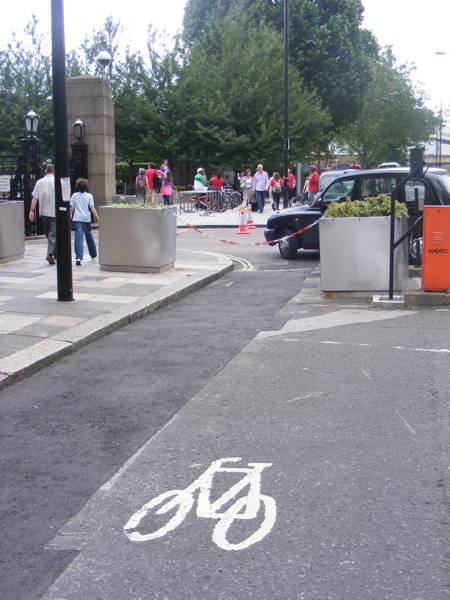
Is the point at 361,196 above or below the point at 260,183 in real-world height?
below

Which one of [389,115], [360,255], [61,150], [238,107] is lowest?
[360,255]

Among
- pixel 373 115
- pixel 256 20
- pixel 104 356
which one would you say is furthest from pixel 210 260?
pixel 373 115

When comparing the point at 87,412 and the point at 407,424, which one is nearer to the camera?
the point at 407,424

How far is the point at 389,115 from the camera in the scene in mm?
72312

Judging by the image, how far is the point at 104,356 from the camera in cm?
822

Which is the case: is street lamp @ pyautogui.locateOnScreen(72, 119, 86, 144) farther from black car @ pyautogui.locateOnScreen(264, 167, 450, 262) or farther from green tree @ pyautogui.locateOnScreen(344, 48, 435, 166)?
green tree @ pyautogui.locateOnScreen(344, 48, 435, 166)

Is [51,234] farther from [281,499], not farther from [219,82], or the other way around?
[219,82]

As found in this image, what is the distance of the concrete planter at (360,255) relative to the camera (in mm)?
11320

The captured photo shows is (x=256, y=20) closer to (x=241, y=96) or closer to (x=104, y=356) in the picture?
(x=241, y=96)

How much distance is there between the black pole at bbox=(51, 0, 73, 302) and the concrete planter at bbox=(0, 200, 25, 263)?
4256 millimetres

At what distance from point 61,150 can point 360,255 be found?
4094 mm

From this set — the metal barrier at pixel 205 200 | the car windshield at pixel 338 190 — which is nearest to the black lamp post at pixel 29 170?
the car windshield at pixel 338 190

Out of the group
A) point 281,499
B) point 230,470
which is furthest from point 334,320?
point 281,499

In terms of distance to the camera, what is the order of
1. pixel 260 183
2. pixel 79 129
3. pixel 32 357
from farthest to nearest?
pixel 260 183, pixel 79 129, pixel 32 357
